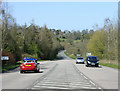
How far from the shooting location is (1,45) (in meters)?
42.3

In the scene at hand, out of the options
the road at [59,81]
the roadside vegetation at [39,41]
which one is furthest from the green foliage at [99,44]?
the road at [59,81]

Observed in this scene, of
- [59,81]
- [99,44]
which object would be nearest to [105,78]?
[59,81]

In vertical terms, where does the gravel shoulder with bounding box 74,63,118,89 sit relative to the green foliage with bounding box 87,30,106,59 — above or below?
below

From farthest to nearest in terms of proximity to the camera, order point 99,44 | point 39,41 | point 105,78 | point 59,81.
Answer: point 39,41, point 99,44, point 105,78, point 59,81

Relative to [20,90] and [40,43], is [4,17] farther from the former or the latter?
[40,43]

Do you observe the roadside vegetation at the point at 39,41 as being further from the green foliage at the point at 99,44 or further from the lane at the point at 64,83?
the lane at the point at 64,83

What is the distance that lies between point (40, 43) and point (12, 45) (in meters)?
52.6

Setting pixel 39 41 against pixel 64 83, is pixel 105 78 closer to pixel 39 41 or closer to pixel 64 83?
pixel 64 83

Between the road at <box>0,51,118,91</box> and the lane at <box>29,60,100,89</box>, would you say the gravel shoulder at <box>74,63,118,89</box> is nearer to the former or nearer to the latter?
the road at <box>0,51,118,91</box>

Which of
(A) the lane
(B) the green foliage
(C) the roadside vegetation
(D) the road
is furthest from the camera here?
(B) the green foliage

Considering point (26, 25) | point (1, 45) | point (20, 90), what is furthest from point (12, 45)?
Answer: point (26, 25)

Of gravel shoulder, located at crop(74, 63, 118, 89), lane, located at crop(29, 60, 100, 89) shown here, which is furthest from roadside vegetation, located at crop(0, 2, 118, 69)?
lane, located at crop(29, 60, 100, 89)

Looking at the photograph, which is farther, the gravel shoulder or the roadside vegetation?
the roadside vegetation

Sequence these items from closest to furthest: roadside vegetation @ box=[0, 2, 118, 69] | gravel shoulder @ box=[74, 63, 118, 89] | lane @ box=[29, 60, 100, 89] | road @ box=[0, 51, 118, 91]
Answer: lane @ box=[29, 60, 100, 89] < road @ box=[0, 51, 118, 91] < gravel shoulder @ box=[74, 63, 118, 89] < roadside vegetation @ box=[0, 2, 118, 69]
